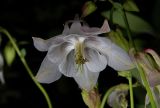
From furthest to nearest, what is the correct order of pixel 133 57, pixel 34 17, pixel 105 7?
pixel 34 17 → pixel 105 7 → pixel 133 57

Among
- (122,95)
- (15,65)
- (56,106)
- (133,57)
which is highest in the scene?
(133,57)

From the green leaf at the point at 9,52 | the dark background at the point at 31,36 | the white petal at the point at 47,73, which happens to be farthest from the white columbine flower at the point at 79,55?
the dark background at the point at 31,36

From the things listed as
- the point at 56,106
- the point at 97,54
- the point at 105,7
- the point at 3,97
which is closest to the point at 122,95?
the point at 97,54

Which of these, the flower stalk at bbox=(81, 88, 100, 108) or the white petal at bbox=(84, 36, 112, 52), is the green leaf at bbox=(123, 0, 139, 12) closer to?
the white petal at bbox=(84, 36, 112, 52)

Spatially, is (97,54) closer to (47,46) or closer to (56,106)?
(47,46)

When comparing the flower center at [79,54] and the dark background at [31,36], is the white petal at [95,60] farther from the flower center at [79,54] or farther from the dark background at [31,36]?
the dark background at [31,36]

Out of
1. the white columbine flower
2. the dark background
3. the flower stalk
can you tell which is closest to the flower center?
the white columbine flower

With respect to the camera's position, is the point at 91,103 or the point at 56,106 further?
the point at 56,106
